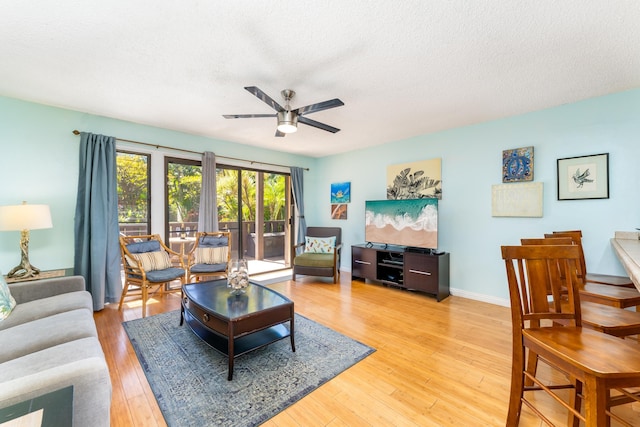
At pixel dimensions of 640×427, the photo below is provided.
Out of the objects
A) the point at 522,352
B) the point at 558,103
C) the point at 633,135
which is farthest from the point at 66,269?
the point at 633,135

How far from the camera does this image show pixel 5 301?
193 centimetres

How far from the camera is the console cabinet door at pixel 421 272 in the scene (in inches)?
143

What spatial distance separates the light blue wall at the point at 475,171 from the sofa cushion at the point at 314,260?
1831 mm

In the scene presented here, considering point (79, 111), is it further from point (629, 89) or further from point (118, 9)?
point (629, 89)

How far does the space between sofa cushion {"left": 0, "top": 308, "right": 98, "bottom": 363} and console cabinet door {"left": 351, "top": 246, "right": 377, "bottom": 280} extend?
352 cm

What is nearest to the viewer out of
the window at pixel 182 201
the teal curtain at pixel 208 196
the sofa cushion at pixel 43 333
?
the sofa cushion at pixel 43 333

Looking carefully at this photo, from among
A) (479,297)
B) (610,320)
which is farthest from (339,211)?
(610,320)

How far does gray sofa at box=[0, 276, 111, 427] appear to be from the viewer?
1.09 metres

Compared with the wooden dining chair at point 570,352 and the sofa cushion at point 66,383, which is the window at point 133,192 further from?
the wooden dining chair at point 570,352

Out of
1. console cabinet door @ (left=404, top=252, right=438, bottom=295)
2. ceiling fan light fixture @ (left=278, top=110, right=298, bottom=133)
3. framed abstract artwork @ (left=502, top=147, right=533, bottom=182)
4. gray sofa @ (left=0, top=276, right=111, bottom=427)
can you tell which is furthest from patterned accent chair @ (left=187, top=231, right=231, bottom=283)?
framed abstract artwork @ (left=502, top=147, right=533, bottom=182)

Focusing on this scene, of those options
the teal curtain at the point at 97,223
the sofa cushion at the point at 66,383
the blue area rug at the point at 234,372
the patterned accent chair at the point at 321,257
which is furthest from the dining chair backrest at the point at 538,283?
the teal curtain at the point at 97,223

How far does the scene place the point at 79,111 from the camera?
3.26 meters

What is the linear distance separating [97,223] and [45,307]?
4.93ft

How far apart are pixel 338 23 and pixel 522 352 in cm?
224
